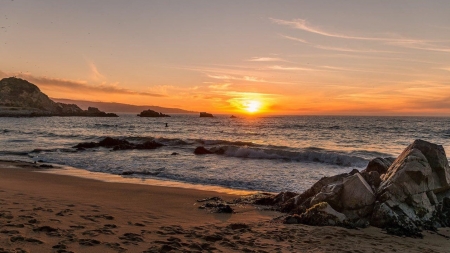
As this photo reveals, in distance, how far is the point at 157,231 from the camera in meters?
6.60

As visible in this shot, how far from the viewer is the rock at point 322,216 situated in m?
7.60

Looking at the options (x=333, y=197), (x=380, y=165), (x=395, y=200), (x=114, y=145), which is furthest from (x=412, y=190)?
(x=114, y=145)

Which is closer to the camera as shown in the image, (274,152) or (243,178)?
(243,178)

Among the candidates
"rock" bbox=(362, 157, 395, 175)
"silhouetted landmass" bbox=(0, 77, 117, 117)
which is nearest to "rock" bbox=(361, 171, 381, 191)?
"rock" bbox=(362, 157, 395, 175)

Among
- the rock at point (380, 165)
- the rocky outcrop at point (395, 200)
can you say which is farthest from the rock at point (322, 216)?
the rock at point (380, 165)

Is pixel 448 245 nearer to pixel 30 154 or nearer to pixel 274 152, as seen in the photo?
pixel 274 152

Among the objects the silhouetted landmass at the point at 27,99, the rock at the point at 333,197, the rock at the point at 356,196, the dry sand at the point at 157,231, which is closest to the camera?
the dry sand at the point at 157,231

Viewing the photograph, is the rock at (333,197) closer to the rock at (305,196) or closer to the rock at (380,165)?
the rock at (305,196)

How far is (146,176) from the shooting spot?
645 inches

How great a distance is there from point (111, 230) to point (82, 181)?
8.53 m

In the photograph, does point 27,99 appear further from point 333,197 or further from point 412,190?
point 412,190

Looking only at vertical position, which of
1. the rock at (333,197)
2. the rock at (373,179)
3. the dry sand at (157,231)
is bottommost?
the dry sand at (157,231)

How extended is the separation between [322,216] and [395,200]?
1885mm

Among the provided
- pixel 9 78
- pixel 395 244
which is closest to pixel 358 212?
pixel 395 244
